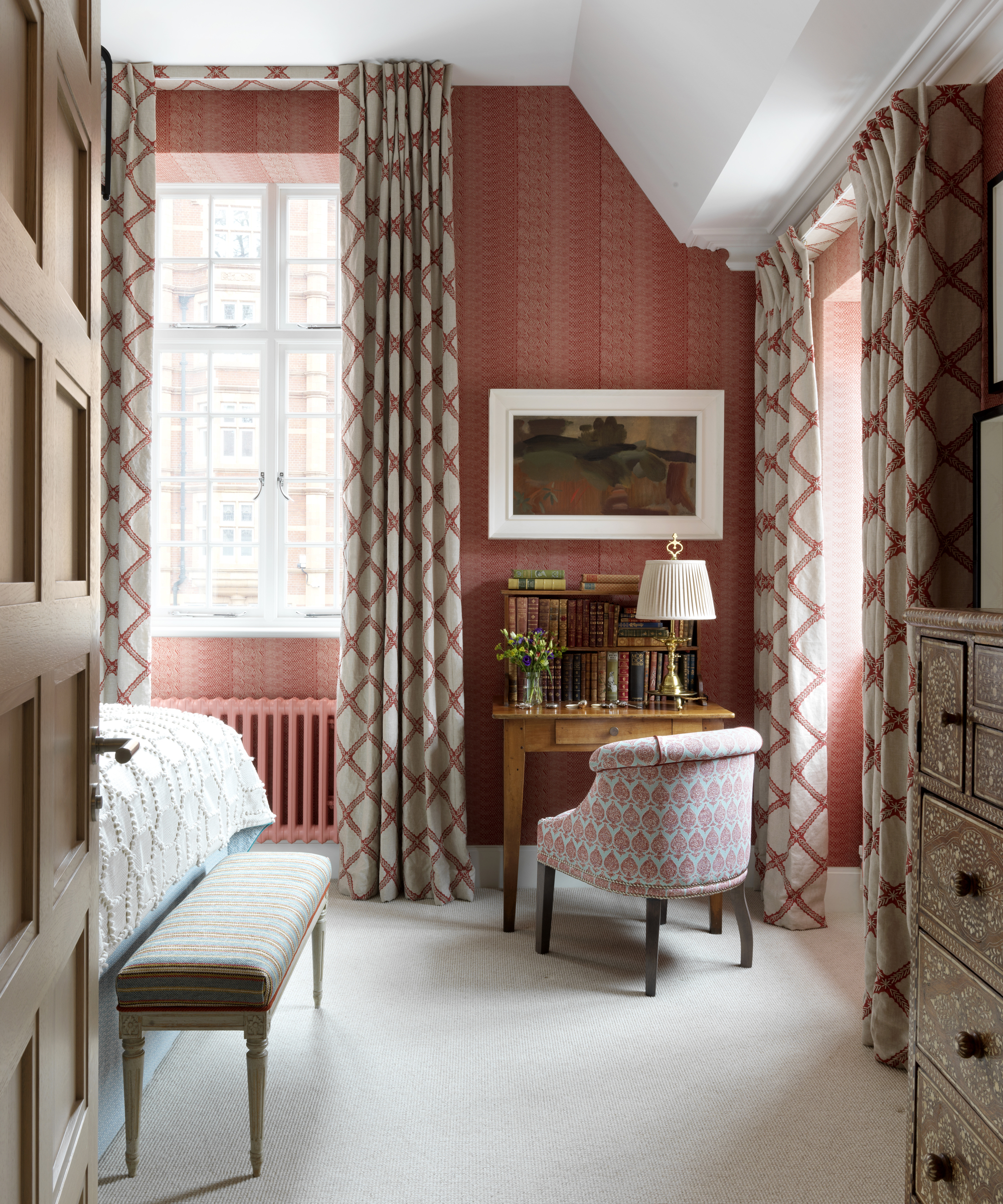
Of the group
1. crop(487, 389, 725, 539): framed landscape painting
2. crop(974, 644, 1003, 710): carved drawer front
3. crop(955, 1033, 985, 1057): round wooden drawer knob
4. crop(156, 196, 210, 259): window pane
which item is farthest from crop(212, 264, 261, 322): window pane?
crop(955, 1033, 985, 1057): round wooden drawer knob

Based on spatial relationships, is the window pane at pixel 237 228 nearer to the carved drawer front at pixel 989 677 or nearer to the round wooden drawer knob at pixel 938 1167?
the carved drawer front at pixel 989 677

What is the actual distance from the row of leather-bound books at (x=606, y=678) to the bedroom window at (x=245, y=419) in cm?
103

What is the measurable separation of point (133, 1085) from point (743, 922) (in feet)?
6.13

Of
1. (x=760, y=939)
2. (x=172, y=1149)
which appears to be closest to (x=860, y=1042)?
(x=760, y=939)

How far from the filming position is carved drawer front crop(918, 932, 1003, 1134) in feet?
4.15

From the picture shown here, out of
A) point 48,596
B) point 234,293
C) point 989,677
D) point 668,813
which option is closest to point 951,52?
point 989,677

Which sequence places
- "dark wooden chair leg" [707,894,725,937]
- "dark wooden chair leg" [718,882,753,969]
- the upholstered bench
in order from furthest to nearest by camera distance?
1. "dark wooden chair leg" [707,894,725,937]
2. "dark wooden chair leg" [718,882,753,969]
3. the upholstered bench

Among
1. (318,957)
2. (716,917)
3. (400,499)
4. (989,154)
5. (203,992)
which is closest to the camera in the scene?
(203,992)

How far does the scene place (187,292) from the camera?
3.78 m

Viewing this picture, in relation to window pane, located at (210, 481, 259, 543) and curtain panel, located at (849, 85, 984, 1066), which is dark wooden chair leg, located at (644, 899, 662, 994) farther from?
window pane, located at (210, 481, 259, 543)

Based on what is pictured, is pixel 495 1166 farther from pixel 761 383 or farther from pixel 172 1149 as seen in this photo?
pixel 761 383

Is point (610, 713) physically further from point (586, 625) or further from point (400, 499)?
point (400, 499)

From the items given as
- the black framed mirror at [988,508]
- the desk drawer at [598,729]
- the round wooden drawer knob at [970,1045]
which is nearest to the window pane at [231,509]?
the desk drawer at [598,729]

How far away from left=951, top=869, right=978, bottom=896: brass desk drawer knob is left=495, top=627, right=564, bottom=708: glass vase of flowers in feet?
6.77
